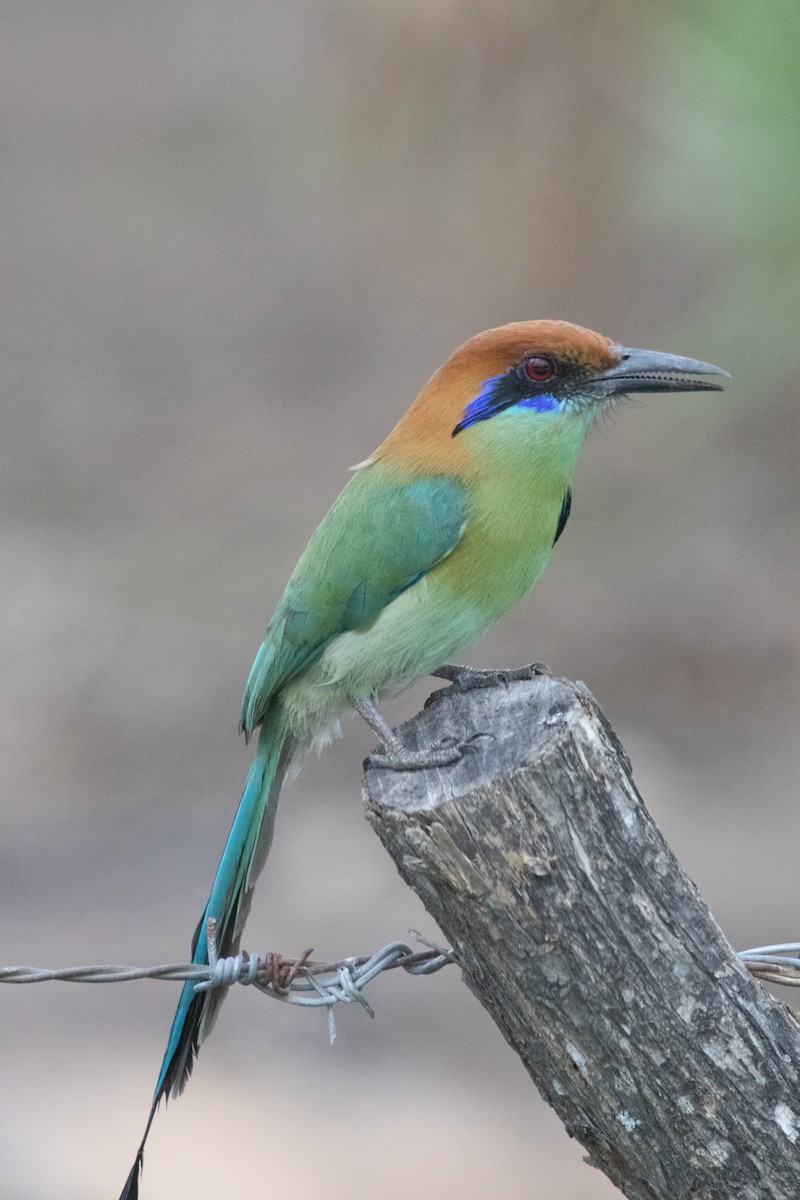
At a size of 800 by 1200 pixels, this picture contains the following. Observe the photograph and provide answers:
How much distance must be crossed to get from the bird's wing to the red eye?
35cm

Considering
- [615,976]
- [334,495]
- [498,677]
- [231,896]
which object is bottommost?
[615,976]

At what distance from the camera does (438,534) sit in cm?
354

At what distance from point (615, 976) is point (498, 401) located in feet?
5.71

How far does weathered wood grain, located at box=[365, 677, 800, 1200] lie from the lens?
2320mm

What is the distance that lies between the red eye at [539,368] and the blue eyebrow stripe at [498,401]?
0.04 m

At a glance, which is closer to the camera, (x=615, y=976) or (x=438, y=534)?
(x=615, y=976)

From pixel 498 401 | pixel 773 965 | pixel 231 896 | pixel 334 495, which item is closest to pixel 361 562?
pixel 498 401

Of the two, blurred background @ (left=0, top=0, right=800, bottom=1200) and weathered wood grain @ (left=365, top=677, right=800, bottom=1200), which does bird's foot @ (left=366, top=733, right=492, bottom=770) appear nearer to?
weathered wood grain @ (left=365, top=677, right=800, bottom=1200)

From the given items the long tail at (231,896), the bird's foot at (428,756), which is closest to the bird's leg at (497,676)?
the bird's foot at (428,756)

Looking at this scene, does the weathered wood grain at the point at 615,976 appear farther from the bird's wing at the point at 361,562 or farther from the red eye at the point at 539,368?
the red eye at the point at 539,368

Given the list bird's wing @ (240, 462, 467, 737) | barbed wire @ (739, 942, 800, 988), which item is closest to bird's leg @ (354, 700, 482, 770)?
bird's wing @ (240, 462, 467, 737)

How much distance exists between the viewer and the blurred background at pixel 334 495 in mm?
6191

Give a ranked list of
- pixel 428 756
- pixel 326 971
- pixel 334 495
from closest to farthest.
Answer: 1. pixel 428 756
2. pixel 326 971
3. pixel 334 495

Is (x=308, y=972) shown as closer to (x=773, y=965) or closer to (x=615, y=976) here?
(x=615, y=976)
